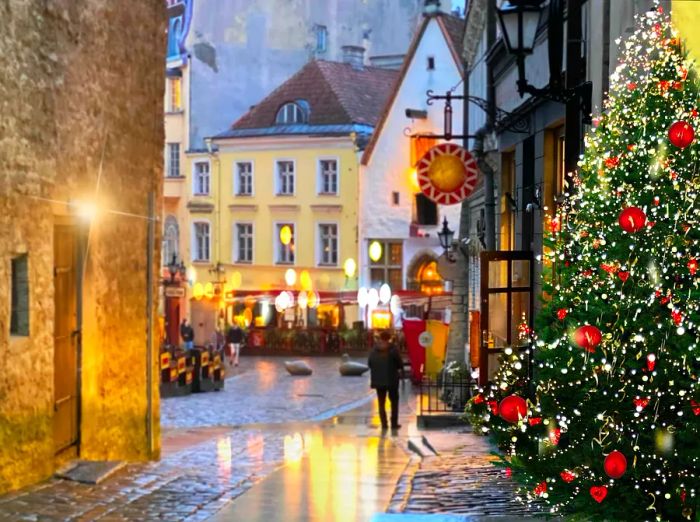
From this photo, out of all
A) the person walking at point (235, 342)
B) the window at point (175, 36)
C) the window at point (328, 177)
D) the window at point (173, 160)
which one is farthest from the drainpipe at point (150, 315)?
the window at point (175, 36)

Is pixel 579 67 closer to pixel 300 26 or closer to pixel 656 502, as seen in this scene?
pixel 656 502

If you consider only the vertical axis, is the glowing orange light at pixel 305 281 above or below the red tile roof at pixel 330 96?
below

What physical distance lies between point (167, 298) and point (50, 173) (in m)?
34.7

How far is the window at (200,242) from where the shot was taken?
176 ft

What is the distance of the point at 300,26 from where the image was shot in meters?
55.2

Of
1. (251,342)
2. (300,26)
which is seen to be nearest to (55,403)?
(251,342)

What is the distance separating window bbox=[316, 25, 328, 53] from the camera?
55.1m

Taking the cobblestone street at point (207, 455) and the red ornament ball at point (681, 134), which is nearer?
the red ornament ball at point (681, 134)

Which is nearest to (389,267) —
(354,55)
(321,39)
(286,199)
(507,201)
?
(286,199)

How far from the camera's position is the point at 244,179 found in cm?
5250

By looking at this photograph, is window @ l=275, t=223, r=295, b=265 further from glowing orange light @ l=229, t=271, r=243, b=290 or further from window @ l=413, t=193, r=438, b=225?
window @ l=413, t=193, r=438, b=225

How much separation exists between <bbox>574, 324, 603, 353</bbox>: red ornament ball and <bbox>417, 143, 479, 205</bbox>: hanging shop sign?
47.4 ft

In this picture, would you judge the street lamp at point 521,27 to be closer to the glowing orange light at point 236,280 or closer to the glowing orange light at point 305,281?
the glowing orange light at point 305,281

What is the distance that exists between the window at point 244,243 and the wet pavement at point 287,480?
28.7 metres
